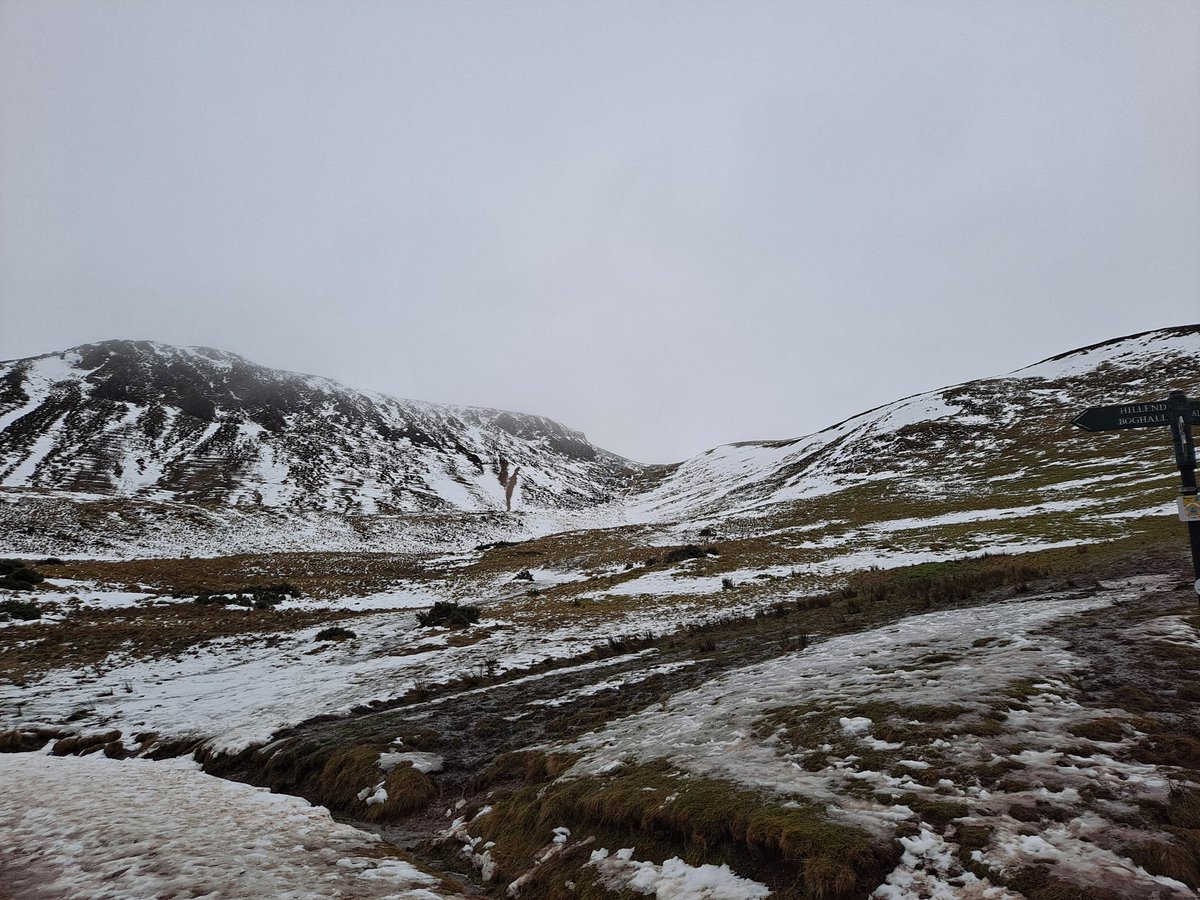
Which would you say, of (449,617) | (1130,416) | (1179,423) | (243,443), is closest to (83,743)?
(449,617)

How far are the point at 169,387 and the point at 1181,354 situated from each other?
210 m

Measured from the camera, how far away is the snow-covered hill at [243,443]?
8962 cm

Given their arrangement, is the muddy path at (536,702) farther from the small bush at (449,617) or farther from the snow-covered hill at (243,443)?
the snow-covered hill at (243,443)

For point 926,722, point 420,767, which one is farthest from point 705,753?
point 420,767

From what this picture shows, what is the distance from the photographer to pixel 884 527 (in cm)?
4291

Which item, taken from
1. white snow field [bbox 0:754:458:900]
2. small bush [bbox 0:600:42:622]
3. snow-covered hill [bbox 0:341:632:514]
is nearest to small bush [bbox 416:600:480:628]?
white snow field [bbox 0:754:458:900]

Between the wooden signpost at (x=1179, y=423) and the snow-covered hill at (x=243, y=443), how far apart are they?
92952mm

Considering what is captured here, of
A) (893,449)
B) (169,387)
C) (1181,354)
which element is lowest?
(893,449)

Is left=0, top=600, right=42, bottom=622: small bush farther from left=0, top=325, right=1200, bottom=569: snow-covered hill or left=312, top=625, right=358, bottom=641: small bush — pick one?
left=0, top=325, right=1200, bottom=569: snow-covered hill

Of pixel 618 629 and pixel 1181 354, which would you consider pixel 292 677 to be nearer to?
pixel 618 629

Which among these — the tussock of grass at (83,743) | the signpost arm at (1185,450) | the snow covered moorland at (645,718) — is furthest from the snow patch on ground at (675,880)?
the tussock of grass at (83,743)

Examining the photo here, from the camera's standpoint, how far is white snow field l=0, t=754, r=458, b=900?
19.0 ft

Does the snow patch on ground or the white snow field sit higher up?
the snow patch on ground

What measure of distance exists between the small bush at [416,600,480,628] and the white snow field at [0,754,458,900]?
48.5ft
